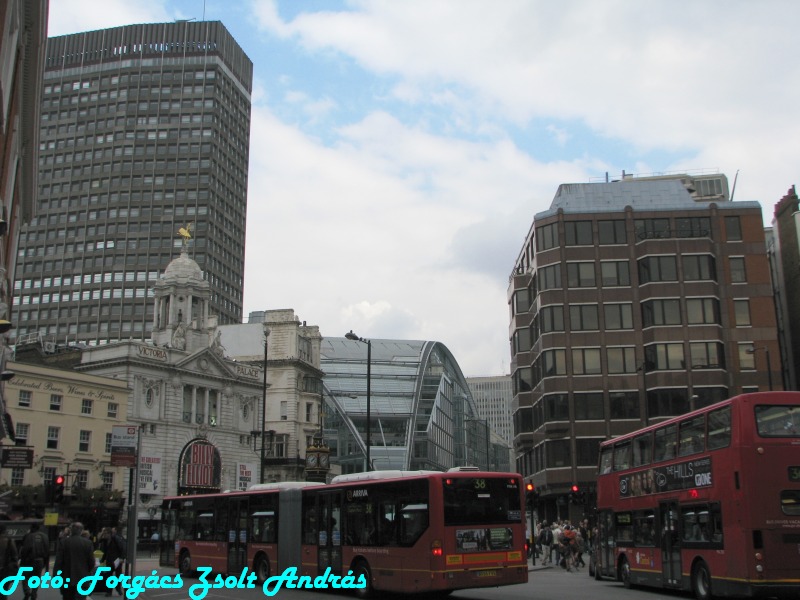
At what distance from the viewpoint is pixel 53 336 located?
120 m

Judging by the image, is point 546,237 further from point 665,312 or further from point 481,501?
point 481,501

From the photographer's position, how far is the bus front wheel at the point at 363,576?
22.0 metres

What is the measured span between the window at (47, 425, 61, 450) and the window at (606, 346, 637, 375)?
127ft

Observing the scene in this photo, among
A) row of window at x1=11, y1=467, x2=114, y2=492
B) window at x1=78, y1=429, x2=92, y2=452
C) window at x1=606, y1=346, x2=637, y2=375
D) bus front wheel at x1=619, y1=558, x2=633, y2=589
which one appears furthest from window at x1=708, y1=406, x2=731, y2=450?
window at x1=78, y1=429, x2=92, y2=452

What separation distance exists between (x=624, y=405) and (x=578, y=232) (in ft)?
42.7

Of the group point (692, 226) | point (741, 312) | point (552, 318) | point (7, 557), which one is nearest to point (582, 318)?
point (552, 318)

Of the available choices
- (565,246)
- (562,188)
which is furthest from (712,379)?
(562,188)

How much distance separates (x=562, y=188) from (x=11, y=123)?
175 feet

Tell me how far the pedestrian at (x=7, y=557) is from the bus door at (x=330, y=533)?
8.36 metres

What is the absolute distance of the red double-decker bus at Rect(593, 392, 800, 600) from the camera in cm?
1795

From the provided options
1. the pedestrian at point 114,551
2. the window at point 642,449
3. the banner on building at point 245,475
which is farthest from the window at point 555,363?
the pedestrian at point 114,551

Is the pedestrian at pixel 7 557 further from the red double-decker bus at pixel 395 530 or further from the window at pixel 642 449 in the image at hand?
the window at pixel 642 449

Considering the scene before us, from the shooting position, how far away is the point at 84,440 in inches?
2438

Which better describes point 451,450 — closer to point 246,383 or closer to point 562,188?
point 246,383
